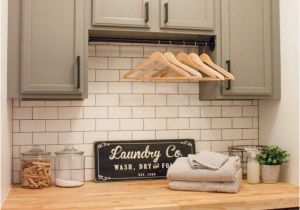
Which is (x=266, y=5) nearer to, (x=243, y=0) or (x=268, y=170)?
(x=243, y=0)

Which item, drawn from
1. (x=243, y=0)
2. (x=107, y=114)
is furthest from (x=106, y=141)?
(x=243, y=0)

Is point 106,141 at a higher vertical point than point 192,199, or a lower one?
higher

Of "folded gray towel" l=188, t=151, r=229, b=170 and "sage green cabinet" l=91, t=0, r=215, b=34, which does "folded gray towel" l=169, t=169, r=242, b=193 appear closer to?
"folded gray towel" l=188, t=151, r=229, b=170

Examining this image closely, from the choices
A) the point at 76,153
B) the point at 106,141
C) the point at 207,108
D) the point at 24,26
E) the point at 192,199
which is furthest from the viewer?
the point at 207,108

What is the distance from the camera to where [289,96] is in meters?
2.58

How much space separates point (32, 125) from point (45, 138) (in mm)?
121

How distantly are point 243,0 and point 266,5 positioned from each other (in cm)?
17

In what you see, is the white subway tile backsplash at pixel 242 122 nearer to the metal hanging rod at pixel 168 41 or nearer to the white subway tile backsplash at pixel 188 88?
the white subway tile backsplash at pixel 188 88

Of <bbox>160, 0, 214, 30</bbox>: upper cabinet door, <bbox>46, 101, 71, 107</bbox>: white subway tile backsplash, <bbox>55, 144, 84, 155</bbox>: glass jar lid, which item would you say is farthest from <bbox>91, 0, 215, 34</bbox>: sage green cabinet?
<bbox>55, 144, 84, 155</bbox>: glass jar lid

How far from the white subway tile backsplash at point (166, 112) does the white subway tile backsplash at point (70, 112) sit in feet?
1.81

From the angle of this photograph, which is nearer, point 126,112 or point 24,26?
point 24,26

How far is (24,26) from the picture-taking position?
2309 millimetres

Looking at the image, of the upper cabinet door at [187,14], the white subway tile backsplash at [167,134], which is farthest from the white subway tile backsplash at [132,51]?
the white subway tile backsplash at [167,134]

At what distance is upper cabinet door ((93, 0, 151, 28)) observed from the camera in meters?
2.42
